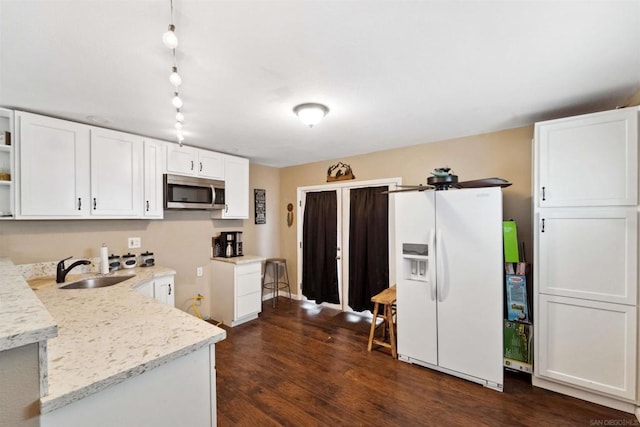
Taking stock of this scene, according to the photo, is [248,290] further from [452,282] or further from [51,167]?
[452,282]

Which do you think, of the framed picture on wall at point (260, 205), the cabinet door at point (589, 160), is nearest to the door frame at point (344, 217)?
the framed picture on wall at point (260, 205)

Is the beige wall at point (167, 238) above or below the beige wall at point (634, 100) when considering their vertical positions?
below

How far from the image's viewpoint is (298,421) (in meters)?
1.99

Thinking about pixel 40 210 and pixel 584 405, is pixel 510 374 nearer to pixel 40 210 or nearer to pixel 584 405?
pixel 584 405

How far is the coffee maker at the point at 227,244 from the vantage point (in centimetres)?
401

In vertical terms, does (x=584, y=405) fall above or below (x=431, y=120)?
below

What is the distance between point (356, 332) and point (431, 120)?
2657 millimetres

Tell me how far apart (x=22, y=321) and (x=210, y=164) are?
315cm

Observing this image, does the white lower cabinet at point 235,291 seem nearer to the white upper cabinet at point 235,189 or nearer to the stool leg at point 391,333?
the white upper cabinet at point 235,189

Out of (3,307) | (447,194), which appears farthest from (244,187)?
(3,307)

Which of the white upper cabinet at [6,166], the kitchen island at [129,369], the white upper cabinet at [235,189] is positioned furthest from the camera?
the white upper cabinet at [235,189]

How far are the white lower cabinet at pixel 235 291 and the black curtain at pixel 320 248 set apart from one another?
1007 millimetres

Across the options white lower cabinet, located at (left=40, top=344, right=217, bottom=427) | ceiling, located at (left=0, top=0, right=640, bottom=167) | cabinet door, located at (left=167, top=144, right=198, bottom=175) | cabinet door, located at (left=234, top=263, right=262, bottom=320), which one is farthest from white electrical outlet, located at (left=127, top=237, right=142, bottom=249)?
white lower cabinet, located at (left=40, top=344, right=217, bottom=427)

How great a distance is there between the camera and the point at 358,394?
7.50 feet
